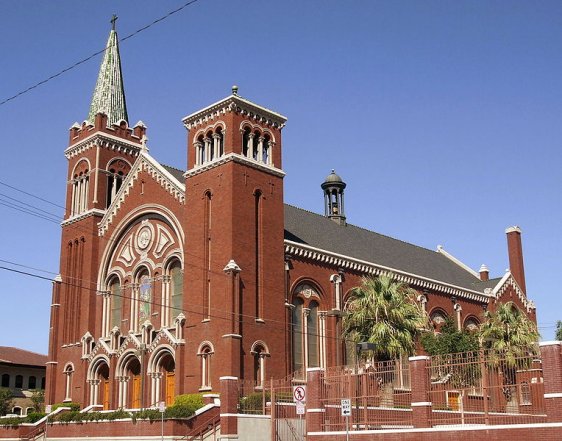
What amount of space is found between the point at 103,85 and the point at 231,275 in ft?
79.8

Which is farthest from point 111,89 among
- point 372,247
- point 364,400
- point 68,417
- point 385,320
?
point 364,400

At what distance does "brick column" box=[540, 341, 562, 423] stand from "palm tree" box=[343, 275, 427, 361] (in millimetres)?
18731

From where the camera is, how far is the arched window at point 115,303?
2055 inches

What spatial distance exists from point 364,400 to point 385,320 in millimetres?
14376

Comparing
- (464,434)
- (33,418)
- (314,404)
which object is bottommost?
(464,434)

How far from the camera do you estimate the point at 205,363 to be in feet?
143

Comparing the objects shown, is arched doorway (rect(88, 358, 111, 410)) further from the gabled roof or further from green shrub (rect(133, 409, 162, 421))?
the gabled roof

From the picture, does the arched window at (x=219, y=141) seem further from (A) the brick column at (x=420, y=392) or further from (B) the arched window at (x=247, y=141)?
(A) the brick column at (x=420, y=392)

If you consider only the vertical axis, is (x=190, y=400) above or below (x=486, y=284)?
below

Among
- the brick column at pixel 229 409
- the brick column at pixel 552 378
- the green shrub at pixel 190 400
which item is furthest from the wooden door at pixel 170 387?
the brick column at pixel 552 378

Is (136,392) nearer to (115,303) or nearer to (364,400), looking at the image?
(115,303)

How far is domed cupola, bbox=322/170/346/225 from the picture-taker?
2552 inches

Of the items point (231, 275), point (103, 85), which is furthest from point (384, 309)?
point (103, 85)

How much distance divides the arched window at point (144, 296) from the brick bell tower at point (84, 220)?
4221mm
